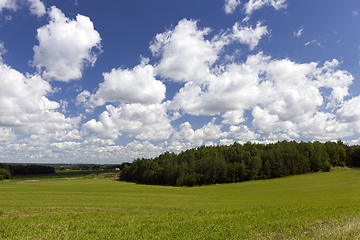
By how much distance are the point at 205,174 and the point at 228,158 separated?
21.9 m

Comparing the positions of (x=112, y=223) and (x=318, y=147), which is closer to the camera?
(x=112, y=223)

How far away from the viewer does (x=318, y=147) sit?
114375mm

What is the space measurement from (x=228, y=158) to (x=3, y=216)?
3846 inches

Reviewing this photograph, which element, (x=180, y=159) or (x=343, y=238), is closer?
(x=343, y=238)

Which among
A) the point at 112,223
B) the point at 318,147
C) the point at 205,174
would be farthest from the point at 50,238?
the point at 318,147

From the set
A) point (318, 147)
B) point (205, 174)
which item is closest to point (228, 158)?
point (205, 174)

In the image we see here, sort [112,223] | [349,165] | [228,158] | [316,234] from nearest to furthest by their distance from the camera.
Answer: [316,234], [112,223], [228,158], [349,165]

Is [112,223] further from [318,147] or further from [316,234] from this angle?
[318,147]

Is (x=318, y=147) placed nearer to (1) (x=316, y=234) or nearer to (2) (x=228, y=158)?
Result: (2) (x=228, y=158)

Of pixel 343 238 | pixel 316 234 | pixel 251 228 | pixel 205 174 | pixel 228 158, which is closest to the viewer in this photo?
pixel 343 238

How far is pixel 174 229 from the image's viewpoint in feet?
51.6

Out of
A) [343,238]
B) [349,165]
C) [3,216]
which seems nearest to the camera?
[343,238]

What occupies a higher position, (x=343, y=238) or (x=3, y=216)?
(x=343, y=238)

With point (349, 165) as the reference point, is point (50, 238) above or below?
above
